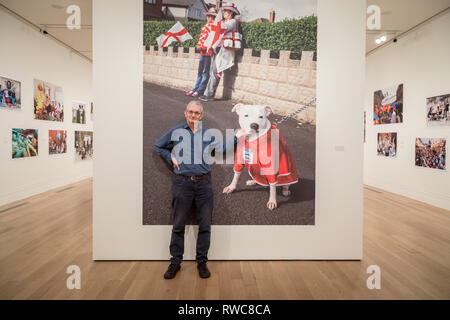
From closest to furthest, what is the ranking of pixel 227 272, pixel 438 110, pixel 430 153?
pixel 227 272 < pixel 438 110 < pixel 430 153

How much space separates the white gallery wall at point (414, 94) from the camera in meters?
5.43

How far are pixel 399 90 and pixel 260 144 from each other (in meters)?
5.15

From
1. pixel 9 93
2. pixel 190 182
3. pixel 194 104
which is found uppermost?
pixel 9 93

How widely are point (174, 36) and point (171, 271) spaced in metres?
2.36

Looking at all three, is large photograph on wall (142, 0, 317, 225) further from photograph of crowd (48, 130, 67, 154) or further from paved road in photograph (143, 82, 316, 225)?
photograph of crowd (48, 130, 67, 154)

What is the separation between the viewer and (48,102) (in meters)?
6.58

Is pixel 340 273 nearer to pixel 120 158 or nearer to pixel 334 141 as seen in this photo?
pixel 334 141

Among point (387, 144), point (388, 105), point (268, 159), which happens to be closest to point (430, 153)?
point (387, 144)

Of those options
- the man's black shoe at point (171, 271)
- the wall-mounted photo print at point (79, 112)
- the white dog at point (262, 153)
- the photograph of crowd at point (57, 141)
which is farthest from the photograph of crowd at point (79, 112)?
the man's black shoe at point (171, 271)

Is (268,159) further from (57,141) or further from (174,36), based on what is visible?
(57,141)

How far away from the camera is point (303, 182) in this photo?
3113 millimetres

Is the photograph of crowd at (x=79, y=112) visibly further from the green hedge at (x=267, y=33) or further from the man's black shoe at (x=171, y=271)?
the man's black shoe at (x=171, y=271)

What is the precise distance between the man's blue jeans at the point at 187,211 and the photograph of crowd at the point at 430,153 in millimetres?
4872
